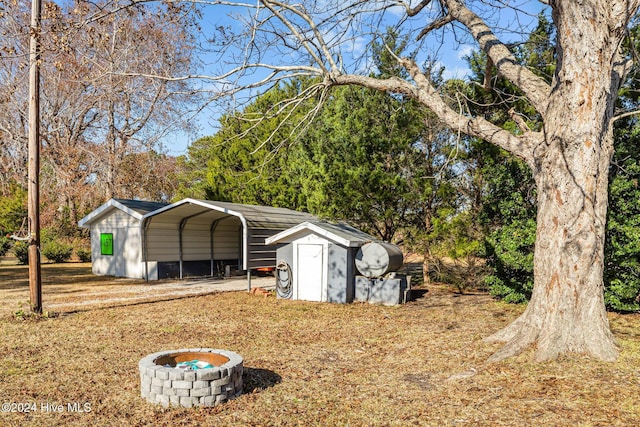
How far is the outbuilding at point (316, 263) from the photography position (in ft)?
41.0

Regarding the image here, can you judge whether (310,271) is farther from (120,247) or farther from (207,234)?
(120,247)

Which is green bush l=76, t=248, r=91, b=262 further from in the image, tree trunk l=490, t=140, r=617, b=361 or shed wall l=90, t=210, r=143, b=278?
tree trunk l=490, t=140, r=617, b=361

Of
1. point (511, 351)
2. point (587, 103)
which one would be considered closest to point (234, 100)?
point (587, 103)

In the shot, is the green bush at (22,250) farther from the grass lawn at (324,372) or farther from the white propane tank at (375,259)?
the white propane tank at (375,259)

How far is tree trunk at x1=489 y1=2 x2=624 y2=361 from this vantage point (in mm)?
6152

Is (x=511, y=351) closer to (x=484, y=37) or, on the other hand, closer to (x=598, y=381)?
(x=598, y=381)

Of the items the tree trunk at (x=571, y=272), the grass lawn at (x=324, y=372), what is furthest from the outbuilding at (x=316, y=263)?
the tree trunk at (x=571, y=272)

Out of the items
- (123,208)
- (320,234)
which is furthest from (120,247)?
(320,234)

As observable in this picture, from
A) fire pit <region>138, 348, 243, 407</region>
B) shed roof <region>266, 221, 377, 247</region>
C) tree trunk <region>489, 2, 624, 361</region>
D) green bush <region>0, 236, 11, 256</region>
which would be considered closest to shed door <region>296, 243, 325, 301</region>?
shed roof <region>266, 221, 377, 247</region>

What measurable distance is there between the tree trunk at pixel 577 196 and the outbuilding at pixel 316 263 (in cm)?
630

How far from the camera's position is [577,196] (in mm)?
6258

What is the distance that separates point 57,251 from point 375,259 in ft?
67.6

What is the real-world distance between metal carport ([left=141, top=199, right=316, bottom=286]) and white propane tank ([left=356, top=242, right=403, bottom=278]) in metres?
3.60

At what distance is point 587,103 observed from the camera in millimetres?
6230
